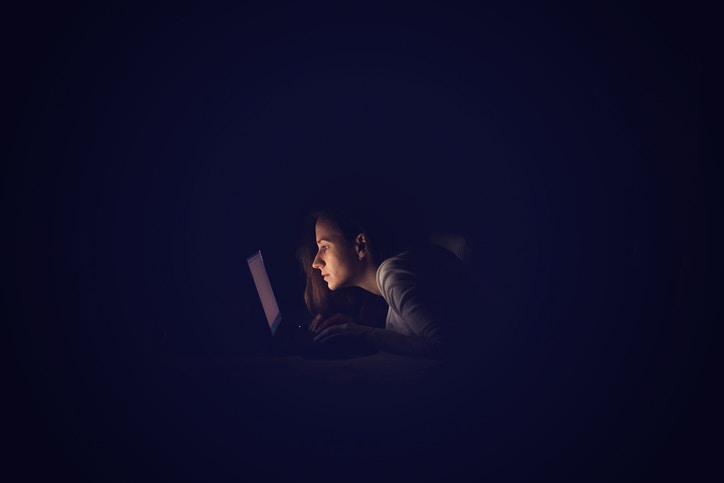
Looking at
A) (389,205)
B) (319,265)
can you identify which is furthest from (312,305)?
(389,205)

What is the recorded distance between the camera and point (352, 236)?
5.86 ft

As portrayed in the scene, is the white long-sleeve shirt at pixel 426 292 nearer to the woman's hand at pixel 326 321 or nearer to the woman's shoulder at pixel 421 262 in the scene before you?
the woman's shoulder at pixel 421 262

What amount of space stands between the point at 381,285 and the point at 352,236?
0.59 feet

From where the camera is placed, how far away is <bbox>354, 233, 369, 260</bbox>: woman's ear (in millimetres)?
1787

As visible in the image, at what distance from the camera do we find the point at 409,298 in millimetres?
1661

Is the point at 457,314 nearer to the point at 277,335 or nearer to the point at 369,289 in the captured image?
the point at 369,289

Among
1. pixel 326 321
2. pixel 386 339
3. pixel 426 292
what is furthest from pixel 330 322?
pixel 426 292

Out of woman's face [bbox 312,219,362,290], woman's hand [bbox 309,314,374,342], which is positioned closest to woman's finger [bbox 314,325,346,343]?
woman's hand [bbox 309,314,374,342]

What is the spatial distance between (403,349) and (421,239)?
1.07 feet

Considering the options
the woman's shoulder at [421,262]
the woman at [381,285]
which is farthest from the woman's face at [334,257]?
the woman's shoulder at [421,262]

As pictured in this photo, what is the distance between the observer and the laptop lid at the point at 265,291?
5.60 ft

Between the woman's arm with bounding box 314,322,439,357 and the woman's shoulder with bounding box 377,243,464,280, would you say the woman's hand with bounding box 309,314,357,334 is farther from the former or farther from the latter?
the woman's shoulder with bounding box 377,243,464,280

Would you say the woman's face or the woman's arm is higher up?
the woman's face

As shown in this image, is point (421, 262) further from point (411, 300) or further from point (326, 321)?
point (326, 321)
